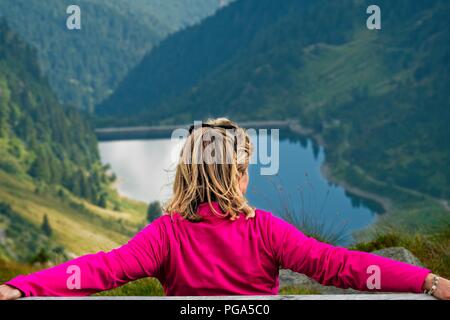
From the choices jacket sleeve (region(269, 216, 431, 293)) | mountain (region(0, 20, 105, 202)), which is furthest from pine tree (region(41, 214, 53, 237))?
jacket sleeve (region(269, 216, 431, 293))

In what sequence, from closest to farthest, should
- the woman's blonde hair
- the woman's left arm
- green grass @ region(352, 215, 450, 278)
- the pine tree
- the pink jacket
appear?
the woman's left arm < the pink jacket < the woman's blonde hair < green grass @ region(352, 215, 450, 278) < the pine tree

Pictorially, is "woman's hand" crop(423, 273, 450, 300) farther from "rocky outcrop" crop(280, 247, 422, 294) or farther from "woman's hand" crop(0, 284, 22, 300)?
"rocky outcrop" crop(280, 247, 422, 294)

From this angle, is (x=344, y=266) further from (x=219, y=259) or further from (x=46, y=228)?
(x=46, y=228)

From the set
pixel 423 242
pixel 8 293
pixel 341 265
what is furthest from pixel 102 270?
pixel 423 242

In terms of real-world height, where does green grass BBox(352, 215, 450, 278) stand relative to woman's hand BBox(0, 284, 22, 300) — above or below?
below

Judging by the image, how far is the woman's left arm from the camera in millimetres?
2543

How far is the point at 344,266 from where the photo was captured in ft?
8.83

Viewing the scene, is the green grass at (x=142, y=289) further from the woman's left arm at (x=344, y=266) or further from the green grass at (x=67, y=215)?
the green grass at (x=67, y=215)

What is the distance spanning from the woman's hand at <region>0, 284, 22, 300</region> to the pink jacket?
0.22 meters

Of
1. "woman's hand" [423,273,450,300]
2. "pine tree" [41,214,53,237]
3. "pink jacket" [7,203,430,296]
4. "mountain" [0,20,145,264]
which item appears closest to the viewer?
"woman's hand" [423,273,450,300]

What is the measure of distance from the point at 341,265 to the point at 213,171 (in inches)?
22.3

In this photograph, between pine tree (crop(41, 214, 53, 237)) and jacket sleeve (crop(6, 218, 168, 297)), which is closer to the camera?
jacket sleeve (crop(6, 218, 168, 297))
